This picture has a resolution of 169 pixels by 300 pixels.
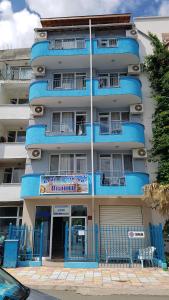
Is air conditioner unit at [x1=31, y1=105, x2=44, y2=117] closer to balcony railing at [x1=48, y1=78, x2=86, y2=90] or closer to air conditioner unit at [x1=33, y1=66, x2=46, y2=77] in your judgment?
balcony railing at [x1=48, y1=78, x2=86, y2=90]

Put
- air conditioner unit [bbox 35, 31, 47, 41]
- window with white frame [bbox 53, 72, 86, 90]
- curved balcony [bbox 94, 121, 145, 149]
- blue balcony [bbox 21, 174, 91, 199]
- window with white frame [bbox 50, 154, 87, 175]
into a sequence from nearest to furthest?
blue balcony [bbox 21, 174, 91, 199] → curved balcony [bbox 94, 121, 145, 149] → window with white frame [bbox 50, 154, 87, 175] → window with white frame [bbox 53, 72, 86, 90] → air conditioner unit [bbox 35, 31, 47, 41]

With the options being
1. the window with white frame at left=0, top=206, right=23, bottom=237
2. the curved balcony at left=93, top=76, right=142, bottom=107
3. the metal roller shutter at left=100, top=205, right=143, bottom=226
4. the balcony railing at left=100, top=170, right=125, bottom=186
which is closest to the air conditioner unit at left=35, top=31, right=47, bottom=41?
the curved balcony at left=93, top=76, right=142, bottom=107

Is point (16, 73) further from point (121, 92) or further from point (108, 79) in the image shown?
point (121, 92)

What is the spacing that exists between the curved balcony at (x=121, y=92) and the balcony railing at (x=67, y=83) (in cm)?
178

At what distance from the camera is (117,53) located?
68.8ft

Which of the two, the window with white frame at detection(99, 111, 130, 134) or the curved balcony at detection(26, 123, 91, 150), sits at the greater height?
the window with white frame at detection(99, 111, 130, 134)

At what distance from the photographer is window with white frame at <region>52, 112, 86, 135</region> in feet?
67.6

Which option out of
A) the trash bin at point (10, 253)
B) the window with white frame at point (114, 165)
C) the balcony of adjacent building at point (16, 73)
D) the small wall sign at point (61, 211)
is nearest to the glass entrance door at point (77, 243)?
the small wall sign at point (61, 211)

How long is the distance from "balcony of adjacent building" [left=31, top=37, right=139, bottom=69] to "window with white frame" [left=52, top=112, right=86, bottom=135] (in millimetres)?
3860

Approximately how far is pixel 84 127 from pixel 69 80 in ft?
13.8

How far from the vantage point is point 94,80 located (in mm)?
20438

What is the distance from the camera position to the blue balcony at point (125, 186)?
17.7 meters

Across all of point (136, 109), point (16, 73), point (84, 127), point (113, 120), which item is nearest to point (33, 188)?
point (84, 127)

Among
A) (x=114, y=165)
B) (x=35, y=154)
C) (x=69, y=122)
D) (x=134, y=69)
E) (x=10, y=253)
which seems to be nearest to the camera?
(x=10, y=253)
